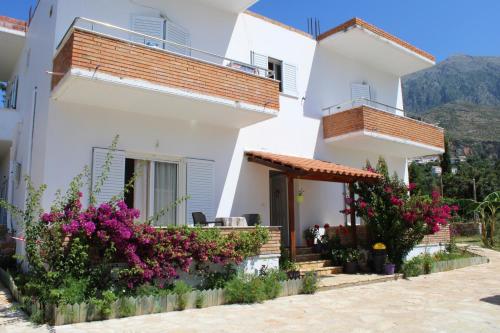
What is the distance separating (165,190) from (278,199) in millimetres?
5430

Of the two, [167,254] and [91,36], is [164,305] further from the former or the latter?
→ [91,36]

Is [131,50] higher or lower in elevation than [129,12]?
lower

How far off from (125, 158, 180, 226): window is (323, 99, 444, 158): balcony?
24.3 ft

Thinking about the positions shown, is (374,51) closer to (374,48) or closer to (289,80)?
(374,48)

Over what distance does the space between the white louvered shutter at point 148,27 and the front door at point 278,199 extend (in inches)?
269

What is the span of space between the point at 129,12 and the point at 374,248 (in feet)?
37.0

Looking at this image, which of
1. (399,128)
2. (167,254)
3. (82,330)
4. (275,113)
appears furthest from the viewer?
(399,128)

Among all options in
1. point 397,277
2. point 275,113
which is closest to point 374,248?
point 397,277

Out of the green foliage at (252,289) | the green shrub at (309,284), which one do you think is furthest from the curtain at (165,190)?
the green shrub at (309,284)

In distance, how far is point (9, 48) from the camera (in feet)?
60.3

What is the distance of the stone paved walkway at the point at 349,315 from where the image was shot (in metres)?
8.35

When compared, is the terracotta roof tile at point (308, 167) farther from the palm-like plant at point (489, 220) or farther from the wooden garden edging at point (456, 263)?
the palm-like plant at point (489, 220)

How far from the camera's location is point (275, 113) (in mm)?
14648

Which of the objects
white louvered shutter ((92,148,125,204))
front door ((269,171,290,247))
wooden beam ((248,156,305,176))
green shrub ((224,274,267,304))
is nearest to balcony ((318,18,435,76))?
front door ((269,171,290,247))
